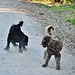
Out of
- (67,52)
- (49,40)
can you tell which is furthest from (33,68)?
(67,52)

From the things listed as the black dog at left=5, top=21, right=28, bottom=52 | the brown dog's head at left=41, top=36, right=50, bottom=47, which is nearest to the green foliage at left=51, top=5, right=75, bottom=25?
the black dog at left=5, top=21, right=28, bottom=52

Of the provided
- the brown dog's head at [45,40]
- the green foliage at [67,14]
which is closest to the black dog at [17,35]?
the brown dog's head at [45,40]

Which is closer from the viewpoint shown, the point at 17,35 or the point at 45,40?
the point at 45,40

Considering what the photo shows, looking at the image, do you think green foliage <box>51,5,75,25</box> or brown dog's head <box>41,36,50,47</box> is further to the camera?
green foliage <box>51,5,75,25</box>

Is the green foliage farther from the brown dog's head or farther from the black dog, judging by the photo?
the brown dog's head

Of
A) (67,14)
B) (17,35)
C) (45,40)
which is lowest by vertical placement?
(67,14)

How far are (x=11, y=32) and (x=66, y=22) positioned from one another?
7257mm

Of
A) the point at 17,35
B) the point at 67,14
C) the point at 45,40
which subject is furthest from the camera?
the point at 67,14

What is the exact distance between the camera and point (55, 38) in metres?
6.22

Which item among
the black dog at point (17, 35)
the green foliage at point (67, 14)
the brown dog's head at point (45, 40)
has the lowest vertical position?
the green foliage at point (67, 14)

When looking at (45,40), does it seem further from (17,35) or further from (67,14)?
(67,14)

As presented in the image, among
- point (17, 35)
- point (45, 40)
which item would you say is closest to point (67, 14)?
point (17, 35)

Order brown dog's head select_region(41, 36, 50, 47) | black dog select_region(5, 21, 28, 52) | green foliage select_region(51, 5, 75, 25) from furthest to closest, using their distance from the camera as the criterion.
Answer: green foliage select_region(51, 5, 75, 25) → black dog select_region(5, 21, 28, 52) → brown dog's head select_region(41, 36, 50, 47)

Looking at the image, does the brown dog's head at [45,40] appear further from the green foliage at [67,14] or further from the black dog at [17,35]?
the green foliage at [67,14]
